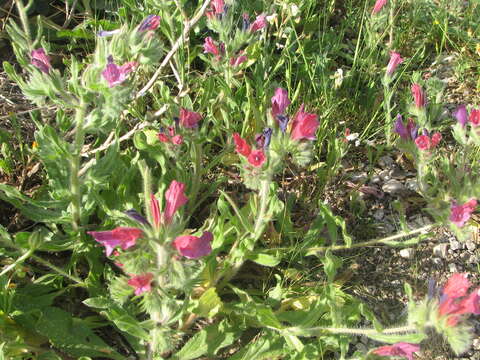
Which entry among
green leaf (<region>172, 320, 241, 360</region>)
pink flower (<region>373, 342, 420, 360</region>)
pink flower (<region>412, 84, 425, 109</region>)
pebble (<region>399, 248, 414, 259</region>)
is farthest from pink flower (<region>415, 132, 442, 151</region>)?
green leaf (<region>172, 320, 241, 360</region>)

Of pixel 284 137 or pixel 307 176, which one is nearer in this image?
pixel 284 137

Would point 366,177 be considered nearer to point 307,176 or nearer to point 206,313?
point 307,176

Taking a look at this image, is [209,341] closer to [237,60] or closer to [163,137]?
[163,137]

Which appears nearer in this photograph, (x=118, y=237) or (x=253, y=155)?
(x=118, y=237)

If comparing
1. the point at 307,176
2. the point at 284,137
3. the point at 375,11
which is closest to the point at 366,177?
the point at 307,176

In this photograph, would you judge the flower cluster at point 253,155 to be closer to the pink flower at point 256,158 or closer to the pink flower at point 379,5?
the pink flower at point 256,158

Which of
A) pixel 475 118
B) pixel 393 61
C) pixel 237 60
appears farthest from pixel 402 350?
pixel 393 61
